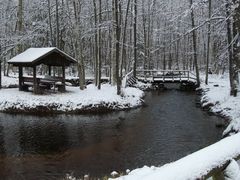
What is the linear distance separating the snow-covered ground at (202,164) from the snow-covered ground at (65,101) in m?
20.4

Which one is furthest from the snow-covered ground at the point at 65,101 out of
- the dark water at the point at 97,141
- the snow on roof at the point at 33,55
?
the snow on roof at the point at 33,55

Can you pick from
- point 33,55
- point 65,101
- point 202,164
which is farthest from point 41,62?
point 202,164

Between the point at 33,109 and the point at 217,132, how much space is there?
12.5 metres

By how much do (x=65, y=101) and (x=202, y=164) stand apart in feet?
71.5

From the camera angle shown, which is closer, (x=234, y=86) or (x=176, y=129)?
(x=176, y=129)

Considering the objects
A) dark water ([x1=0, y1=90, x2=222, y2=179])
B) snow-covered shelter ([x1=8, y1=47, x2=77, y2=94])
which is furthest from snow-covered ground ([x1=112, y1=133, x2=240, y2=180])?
snow-covered shelter ([x1=8, y1=47, x2=77, y2=94])

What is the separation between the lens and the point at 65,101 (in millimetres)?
24422

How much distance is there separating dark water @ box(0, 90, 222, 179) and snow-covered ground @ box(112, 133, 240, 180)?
304 inches

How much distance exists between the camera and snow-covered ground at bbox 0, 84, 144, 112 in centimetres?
2383

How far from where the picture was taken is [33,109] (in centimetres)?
2359

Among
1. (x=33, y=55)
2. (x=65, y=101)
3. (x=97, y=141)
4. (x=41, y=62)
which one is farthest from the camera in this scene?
(x=33, y=55)

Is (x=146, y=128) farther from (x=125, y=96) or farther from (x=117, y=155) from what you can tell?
(x=125, y=96)

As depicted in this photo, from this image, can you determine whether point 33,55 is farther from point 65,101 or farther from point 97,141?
point 97,141

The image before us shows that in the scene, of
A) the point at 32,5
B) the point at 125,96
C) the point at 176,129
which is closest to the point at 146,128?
the point at 176,129
